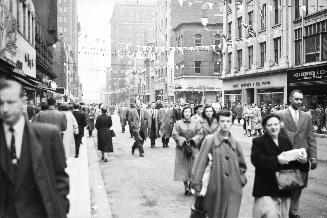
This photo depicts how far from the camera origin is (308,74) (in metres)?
31.8

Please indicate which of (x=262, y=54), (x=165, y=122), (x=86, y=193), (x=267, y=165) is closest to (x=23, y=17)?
(x=165, y=122)

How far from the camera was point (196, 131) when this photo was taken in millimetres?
9039

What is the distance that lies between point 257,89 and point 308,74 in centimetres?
915

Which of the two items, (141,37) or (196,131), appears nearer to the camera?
(196,131)

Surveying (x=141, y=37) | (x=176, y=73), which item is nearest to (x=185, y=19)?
(x=176, y=73)

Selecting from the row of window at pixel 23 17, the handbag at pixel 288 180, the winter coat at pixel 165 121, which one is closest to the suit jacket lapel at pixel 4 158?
the handbag at pixel 288 180

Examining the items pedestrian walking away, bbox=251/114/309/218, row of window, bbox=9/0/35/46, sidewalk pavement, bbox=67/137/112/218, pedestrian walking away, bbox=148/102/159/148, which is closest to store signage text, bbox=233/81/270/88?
row of window, bbox=9/0/35/46

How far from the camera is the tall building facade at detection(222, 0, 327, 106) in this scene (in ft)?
102

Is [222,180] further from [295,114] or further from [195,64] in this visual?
→ [195,64]

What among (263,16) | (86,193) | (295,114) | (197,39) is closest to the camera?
(295,114)

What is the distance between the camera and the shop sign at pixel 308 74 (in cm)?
3019

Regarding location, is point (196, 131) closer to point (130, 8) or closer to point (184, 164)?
point (184, 164)

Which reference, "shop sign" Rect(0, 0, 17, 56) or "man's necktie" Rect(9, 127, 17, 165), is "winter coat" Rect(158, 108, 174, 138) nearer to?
"shop sign" Rect(0, 0, 17, 56)

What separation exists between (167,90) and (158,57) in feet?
35.2
